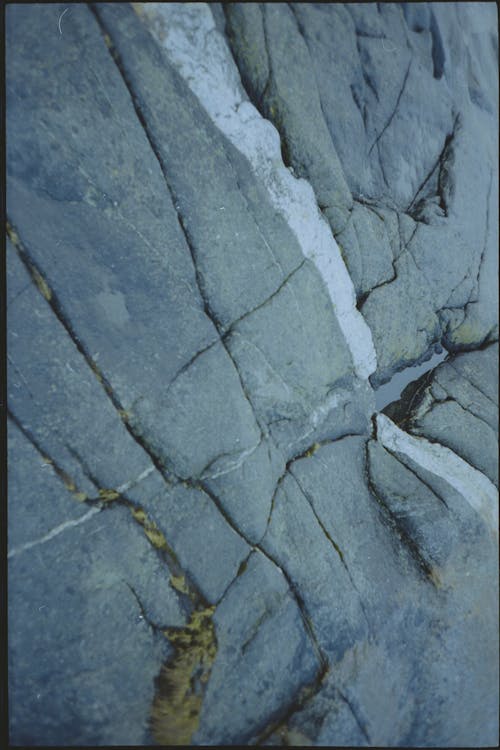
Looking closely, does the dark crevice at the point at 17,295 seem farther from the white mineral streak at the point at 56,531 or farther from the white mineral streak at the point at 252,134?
the white mineral streak at the point at 252,134

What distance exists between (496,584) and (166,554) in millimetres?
2084

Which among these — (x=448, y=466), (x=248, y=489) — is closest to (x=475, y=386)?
(x=448, y=466)

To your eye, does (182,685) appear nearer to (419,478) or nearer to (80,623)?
(80,623)

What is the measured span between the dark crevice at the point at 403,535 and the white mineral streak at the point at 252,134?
752mm

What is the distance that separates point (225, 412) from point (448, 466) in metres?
1.72

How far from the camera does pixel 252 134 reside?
2.12 m

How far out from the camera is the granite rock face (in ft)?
5.19

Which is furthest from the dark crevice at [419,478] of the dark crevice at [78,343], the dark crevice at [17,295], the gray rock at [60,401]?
the dark crevice at [17,295]

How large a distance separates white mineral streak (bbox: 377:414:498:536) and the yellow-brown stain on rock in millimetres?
1601

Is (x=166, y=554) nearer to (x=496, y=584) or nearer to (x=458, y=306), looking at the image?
(x=496, y=584)

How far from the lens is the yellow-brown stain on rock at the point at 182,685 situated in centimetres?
170

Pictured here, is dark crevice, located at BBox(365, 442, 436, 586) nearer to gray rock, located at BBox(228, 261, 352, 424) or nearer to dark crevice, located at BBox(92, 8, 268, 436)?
gray rock, located at BBox(228, 261, 352, 424)

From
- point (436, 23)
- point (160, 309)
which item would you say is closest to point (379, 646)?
point (160, 309)

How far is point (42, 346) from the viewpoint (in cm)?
159
